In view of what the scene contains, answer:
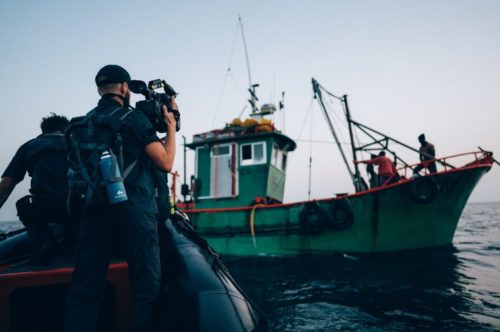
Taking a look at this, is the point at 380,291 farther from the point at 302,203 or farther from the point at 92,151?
the point at 92,151

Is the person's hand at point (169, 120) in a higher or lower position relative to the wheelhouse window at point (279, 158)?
lower

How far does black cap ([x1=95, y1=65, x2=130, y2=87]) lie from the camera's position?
1910 millimetres

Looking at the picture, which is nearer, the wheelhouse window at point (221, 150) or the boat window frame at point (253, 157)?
the boat window frame at point (253, 157)

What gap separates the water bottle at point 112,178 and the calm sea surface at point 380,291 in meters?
3.20

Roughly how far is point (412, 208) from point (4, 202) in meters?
8.71

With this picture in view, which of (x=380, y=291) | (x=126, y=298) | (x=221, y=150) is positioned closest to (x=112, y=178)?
(x=126, y=298)

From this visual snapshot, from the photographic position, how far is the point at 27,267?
2.12 meters

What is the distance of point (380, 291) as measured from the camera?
5086 millimetres

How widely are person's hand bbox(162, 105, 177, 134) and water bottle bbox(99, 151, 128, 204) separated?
0.41 meters

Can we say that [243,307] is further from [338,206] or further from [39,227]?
[338,206]

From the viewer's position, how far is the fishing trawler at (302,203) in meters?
7.81

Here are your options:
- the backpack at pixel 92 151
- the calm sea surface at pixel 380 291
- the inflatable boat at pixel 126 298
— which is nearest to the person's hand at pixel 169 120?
the backpack at pixel 92 151

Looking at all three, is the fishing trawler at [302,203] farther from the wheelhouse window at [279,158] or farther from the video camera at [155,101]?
the video camera at [155,101]

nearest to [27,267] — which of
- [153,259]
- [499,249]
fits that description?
[153,259]
